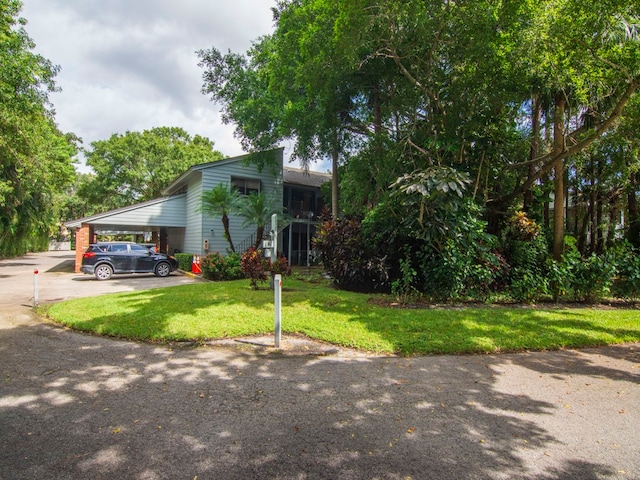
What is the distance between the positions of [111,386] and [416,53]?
414 inches

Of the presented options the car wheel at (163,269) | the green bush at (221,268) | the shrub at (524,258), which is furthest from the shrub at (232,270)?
the shrub at (524,258)

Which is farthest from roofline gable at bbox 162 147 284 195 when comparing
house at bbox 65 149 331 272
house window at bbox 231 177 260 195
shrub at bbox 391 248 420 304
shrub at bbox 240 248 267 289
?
shrub at bbox 391 248 420 304

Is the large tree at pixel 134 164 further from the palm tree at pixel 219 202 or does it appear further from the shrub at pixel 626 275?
the shrub at pixel 626 275

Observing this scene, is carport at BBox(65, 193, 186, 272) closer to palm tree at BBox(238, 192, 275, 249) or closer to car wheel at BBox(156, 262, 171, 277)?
car wheel at BBox(156, 262, 171, 277)

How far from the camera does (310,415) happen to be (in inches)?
134

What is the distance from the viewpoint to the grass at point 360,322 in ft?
19.2

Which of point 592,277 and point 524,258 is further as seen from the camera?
point 524,258

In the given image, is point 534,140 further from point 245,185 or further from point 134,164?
point 134,164

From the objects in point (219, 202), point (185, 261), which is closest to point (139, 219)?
point (185, 261)

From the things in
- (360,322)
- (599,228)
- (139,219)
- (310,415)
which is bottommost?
(310,415)

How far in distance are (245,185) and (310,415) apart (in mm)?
17126

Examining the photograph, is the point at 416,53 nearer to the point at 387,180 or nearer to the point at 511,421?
the point at 387,180

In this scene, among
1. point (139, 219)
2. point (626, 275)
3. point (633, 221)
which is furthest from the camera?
point (139, 219)

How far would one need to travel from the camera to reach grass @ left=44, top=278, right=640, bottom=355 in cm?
587
